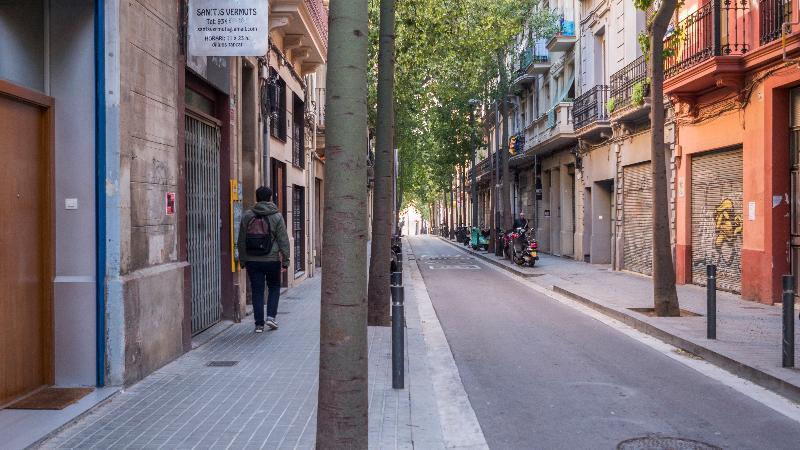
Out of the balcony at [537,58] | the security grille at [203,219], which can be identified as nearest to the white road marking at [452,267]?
the balcony at [537,58]

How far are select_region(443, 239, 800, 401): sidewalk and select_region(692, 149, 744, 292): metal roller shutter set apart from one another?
1.93 feet

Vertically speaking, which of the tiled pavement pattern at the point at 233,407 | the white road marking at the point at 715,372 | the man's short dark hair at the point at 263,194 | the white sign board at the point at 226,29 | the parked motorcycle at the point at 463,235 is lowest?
the white road marking at the point at 715,372

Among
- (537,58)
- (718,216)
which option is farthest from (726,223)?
(537,58)

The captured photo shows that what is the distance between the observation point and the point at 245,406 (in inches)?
230

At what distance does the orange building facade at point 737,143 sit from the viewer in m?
13.0

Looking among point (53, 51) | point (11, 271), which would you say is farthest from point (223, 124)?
point (11, 271)

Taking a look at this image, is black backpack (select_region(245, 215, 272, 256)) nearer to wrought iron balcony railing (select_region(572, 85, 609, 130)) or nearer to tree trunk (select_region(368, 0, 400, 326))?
tree trunk (select_region(368, 0, 400, 326))

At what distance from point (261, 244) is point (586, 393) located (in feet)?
15.1

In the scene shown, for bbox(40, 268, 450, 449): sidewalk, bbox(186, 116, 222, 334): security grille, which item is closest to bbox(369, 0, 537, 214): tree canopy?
bbox(186, 116, 222, 334): security grille

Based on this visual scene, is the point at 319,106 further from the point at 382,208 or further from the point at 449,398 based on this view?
the point at 449,398

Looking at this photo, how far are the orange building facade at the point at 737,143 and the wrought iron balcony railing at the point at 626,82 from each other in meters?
2.30

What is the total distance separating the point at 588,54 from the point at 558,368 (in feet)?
67.3

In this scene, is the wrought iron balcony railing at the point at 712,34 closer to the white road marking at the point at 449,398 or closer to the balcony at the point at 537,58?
the white road marking at the point at 449,398

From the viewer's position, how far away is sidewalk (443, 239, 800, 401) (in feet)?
24.0
